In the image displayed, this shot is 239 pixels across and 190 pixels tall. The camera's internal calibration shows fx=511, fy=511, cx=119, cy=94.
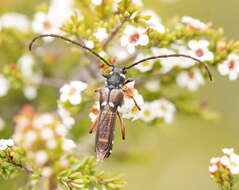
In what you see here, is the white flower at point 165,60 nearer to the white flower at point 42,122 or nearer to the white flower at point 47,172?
the white flower at point 42,122

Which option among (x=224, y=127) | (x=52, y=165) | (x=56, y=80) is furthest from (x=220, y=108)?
(x=52, y=165)

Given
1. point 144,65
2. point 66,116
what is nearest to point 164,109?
point 144,65

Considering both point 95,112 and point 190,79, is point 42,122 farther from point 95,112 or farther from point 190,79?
point 190,79

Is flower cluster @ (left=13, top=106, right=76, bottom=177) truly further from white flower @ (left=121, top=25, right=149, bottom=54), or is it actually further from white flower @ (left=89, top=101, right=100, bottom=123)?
white flower @ (left=121, top=25, right=149, bottom=54)

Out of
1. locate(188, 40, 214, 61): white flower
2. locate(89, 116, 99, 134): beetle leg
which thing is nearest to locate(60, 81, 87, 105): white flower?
locate(89, 116, 99, 134): beetle leg

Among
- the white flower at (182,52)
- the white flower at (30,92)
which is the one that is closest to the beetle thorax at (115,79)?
the white flower at (182,52)

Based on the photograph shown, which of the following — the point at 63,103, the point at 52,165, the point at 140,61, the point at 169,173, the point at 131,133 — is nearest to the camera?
the point at 52,165

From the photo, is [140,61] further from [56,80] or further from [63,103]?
[56,80]
